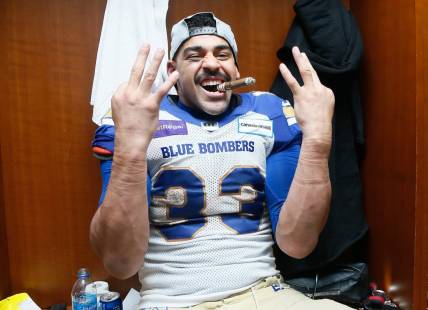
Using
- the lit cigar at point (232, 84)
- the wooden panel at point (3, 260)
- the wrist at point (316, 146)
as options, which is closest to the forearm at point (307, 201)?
the wrist at point (316, 146)

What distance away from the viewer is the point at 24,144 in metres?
1.58

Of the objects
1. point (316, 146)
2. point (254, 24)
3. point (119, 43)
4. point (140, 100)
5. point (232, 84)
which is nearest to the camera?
point (140, 100)

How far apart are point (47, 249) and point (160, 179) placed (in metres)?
0.72

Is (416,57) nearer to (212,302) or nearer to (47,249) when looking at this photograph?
(212,302)

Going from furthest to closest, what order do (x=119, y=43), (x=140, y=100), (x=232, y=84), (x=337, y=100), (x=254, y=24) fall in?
1. (x=254, y=24)
2. (x=337, y=100)
3. (x=119, y=43)
4. (x=232, y=84)
5. (x=140, y=100)

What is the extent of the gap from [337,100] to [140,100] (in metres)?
0.86

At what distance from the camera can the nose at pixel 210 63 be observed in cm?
126

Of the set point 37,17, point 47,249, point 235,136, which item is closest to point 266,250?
point 235,136

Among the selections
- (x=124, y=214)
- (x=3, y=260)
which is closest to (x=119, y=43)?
(x=124, y=214)

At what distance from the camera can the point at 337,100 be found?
1539 mm

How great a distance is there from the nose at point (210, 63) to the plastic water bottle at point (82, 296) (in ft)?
2.87

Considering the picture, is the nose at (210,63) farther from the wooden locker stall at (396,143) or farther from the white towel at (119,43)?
the wooden locker stall at (396,143)

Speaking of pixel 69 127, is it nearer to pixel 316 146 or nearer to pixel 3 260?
pixel 3 260

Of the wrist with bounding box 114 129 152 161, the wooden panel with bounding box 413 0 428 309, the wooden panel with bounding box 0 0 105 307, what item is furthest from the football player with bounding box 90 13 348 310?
the wooden panel with bounding box 0 0 105 307
